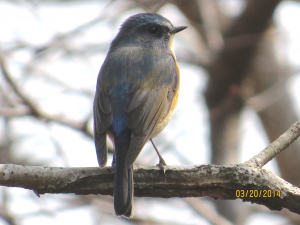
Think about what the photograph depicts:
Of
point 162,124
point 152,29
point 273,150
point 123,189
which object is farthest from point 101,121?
point 152,29

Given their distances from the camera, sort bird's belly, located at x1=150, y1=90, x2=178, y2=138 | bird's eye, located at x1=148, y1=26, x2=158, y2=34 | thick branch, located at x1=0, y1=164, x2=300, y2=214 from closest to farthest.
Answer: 1. thick branch, located at x1=0, y1=164, x2=300, y2=214
2. bird's belly, located at x1=150, y1=90, x2=178, y2=138
3. bird's eye, located at x1=148, y1=26, x2=158, y2=34

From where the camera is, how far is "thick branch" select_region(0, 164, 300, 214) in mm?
3607

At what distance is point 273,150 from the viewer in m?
Result: 3.89

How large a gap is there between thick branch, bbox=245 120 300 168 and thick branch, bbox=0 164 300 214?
0.34ft

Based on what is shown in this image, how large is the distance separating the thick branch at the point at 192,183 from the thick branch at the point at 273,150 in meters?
0.10

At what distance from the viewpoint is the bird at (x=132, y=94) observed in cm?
393

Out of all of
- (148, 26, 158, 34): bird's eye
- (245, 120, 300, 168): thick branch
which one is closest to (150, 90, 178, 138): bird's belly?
(245, 120, 300, 168): thick branch

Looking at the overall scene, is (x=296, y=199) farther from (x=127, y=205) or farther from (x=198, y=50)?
(x=198, y=50)

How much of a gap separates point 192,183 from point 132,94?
4.34 ft

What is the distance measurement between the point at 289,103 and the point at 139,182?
237 inches

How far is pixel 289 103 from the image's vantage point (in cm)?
910

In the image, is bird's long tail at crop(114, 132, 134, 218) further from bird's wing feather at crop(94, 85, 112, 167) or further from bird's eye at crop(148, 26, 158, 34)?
bird's eye at crop(148, 26, 158, 34)

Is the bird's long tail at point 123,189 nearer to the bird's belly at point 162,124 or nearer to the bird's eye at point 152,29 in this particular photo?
the bird's belly at point 162,124

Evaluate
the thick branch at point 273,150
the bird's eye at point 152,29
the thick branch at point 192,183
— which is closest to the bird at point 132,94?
the bird's eye at point 152,29
